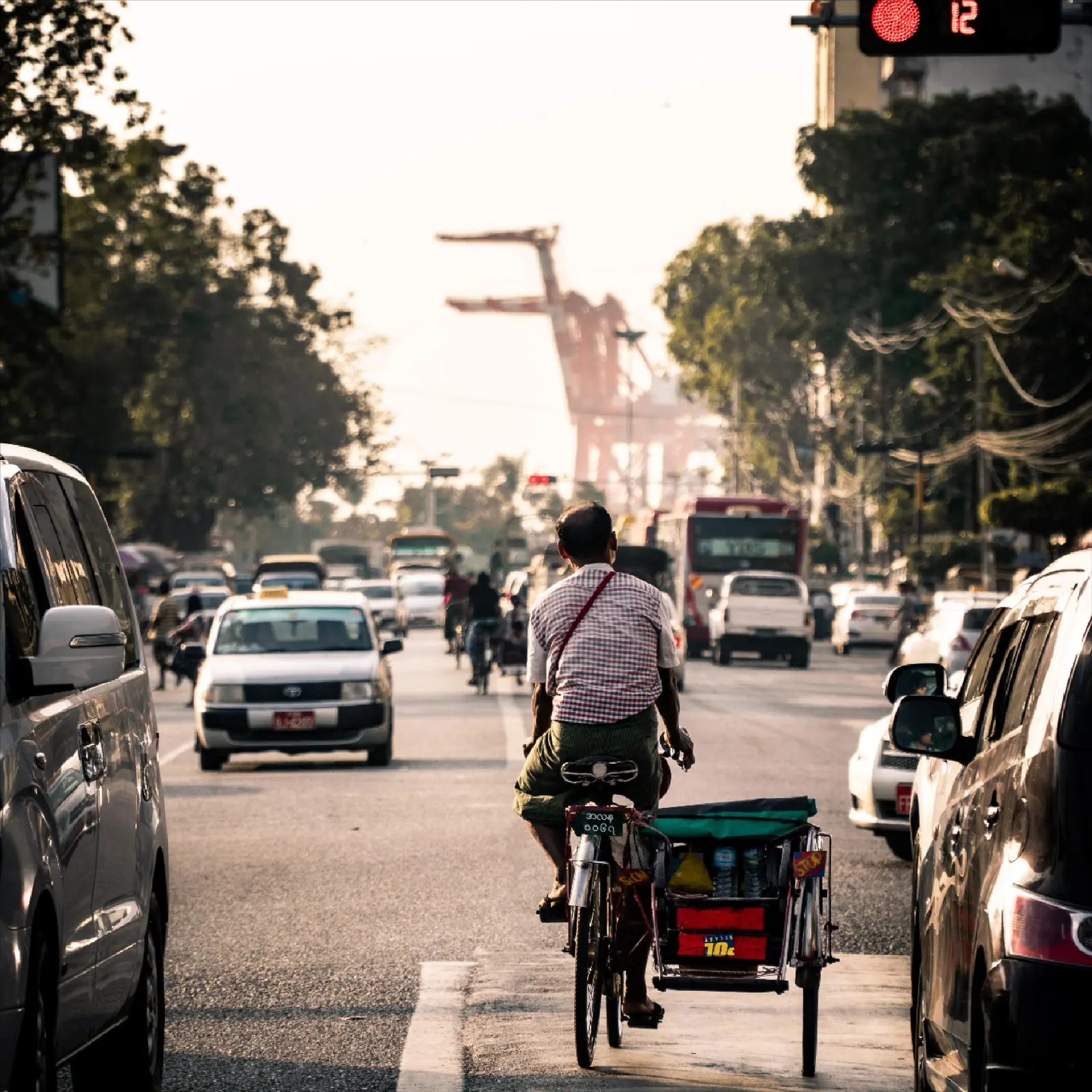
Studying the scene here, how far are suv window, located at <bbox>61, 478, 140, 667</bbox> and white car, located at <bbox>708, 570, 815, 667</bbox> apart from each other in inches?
1557

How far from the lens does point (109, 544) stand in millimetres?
7762

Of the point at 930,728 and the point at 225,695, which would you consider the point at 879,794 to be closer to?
the point at 930,728

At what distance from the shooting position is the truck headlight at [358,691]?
68.1 ft

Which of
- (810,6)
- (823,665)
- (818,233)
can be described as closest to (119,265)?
(818,233)

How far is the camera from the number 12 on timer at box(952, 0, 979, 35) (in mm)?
12312

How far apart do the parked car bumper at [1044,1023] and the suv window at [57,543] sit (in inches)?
111

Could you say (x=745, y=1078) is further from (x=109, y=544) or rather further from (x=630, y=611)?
(x=109, y=544)

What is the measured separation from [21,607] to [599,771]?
95.7 inches

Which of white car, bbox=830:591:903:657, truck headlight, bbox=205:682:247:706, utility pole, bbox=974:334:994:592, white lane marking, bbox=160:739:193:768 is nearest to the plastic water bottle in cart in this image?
truck headlight, bbox=205:682:247:706

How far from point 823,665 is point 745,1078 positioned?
4214 centimetres

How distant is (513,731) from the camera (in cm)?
2577

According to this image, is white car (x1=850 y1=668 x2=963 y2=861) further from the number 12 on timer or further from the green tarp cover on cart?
the green tarp cover on cart

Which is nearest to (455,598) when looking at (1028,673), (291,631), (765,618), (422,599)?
(765,618)

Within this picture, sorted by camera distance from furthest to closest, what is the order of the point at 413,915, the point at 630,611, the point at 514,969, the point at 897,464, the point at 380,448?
the point at 380,448 < the point at 897,464 < the point at 413,915 < the point at 514,969 < the point at 630,611
